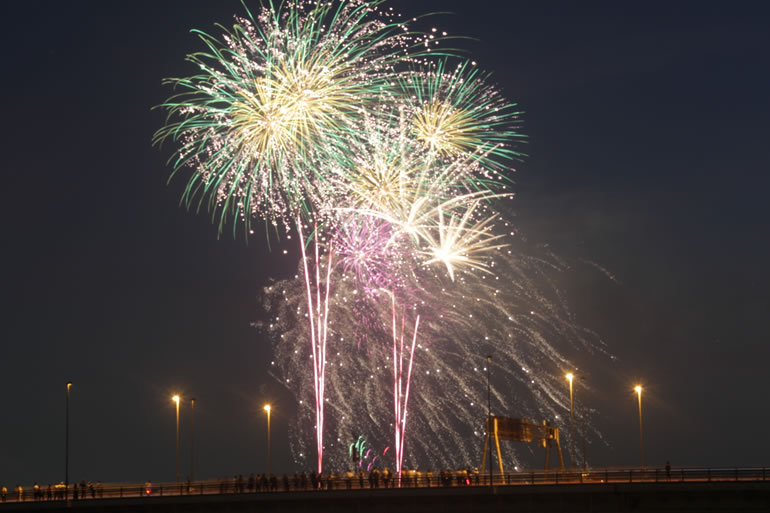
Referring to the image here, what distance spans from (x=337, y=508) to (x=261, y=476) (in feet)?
20.1

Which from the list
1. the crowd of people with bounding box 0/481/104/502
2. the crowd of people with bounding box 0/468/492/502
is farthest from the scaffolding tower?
the crowd of people with bounding box 0/481/104/502

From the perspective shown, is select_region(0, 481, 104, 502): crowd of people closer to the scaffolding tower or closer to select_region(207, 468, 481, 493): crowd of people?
select_region(207, 468, 481, 493): crowd of people

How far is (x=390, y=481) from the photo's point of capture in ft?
197

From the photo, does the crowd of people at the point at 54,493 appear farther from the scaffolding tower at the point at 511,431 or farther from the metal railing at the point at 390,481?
the scaffolding tower at the point at 511,431

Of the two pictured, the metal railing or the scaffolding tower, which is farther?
the scaffolding tower

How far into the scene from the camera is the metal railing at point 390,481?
55419 millimetres

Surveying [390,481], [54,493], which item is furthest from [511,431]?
[54,493]

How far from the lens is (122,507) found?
2325 inches

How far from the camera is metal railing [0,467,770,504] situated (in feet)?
182

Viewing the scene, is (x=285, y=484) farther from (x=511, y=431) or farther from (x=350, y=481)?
(x=511, y=431)

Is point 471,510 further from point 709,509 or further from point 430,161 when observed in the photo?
point 430,161

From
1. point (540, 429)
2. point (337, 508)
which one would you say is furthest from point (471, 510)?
point (540, 429)

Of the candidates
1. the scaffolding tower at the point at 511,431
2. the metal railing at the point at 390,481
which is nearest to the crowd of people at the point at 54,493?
the metal railing at the point at 390,481

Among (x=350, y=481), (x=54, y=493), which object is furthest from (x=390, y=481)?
(x=54, y=493)
